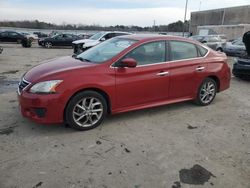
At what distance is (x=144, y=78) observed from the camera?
4926mm

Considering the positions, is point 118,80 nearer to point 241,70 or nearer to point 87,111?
point 87,111

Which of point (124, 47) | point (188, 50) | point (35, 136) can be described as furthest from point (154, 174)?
point (188, 50)

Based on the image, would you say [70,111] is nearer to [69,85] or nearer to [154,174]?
[69,85]

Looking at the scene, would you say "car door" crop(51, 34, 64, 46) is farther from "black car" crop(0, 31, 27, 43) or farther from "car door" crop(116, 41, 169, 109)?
"car door" crop(116, 41, 169, 109)

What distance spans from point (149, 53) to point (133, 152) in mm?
2054

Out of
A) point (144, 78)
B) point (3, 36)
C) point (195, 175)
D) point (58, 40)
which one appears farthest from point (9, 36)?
point (195, 175)

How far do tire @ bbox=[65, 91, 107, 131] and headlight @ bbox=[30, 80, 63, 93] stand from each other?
344 millimetres

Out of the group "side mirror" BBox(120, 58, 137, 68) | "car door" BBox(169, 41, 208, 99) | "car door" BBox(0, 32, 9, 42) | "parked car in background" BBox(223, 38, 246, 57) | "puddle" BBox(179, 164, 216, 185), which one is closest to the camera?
"puddle" BBox(179, 164, 216, 185)

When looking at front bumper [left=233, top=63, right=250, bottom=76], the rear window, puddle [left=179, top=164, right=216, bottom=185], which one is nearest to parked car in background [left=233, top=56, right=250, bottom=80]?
front bumper [left=233, top=63, right=250, bottom=76]

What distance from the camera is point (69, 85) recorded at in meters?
4.24

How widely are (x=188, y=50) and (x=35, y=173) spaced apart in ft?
12.8

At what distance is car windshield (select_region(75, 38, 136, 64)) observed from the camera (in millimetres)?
4906

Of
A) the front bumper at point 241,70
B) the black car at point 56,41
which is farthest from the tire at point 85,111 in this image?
the black car at point 56,41

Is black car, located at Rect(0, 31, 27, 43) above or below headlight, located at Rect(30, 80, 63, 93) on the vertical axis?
below
